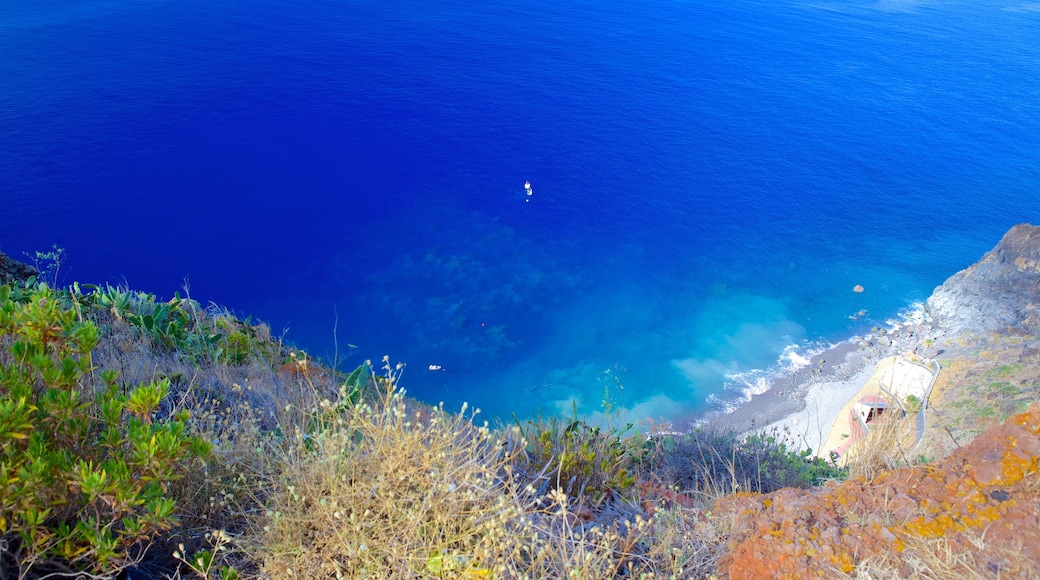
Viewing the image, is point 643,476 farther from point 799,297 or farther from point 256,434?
point 799,297

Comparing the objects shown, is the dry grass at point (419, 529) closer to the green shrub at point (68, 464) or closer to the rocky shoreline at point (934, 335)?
the green shrub at point (68, 464)

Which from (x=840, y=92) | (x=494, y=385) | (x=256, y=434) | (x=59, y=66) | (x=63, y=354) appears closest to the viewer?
(x=63, y=354)

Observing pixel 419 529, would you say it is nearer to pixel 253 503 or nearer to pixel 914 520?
pixel 253 503

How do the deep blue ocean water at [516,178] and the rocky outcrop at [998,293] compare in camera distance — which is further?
the deep blue ocean water at [516,178]

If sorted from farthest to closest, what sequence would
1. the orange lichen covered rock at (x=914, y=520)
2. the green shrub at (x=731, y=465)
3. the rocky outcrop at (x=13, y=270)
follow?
1. the rocky outcrop at (x=13, y=270)
2. the green shrub at (x=731, y=465)
3. the orange lichen covered rock at (x=914, y=520)

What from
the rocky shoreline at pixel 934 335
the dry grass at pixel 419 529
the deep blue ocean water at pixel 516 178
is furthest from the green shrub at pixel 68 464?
the rocky shoreline at pixel 934 335

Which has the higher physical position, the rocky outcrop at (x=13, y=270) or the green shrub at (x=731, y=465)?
the rocky outcrop at (x=13, y=270)

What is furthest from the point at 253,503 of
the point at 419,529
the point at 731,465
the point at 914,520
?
the point at 731,465

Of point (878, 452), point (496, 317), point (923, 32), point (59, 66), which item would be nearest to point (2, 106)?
point (59, 66)
